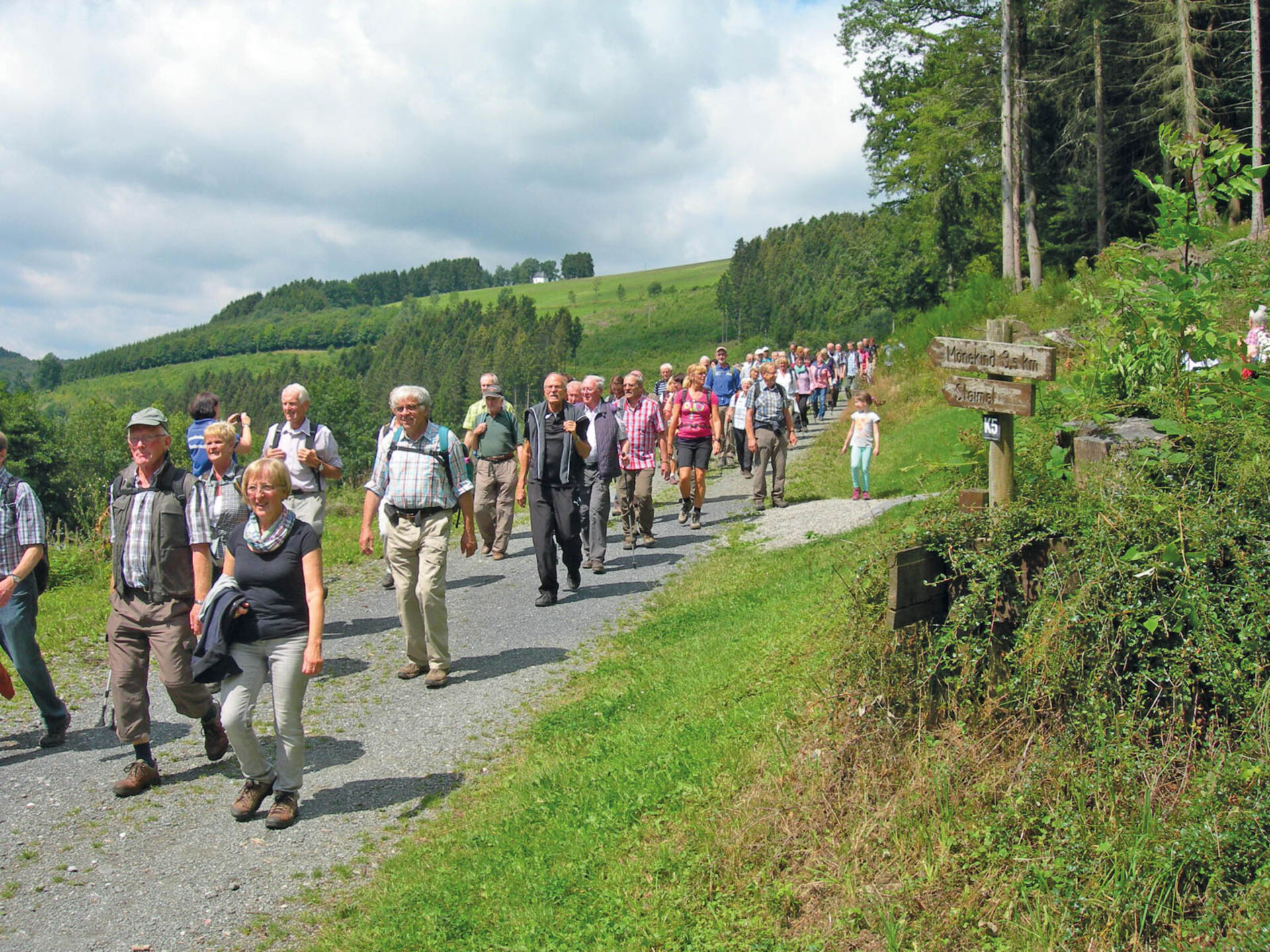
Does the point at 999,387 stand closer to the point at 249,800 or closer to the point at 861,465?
the point at 249,800

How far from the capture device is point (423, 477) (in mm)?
7043

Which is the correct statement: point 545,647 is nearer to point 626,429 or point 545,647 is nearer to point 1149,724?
point 626,429

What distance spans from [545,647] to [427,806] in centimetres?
276

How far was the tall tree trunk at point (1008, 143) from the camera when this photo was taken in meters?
25.0

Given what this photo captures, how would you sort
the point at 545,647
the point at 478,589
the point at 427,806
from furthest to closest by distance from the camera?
the point at 478,589, the point at 545,647, the point at 427,806

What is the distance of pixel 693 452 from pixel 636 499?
1310mm

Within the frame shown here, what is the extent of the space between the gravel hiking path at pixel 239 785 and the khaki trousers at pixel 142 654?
48cm

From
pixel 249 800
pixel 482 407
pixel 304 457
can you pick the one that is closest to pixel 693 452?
pixel 482 407

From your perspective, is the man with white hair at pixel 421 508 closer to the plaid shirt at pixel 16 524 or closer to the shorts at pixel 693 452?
the plaid shirt at pixel 16 524

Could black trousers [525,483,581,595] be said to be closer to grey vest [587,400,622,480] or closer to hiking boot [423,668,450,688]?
grey vest [587,400,622,480]

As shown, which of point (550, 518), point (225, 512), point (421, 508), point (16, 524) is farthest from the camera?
point (550, 518)

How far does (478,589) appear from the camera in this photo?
34.1ft

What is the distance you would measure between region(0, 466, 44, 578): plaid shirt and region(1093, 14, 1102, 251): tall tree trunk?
29.3 metres

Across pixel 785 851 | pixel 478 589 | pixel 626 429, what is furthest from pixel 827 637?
pixel 626 429
